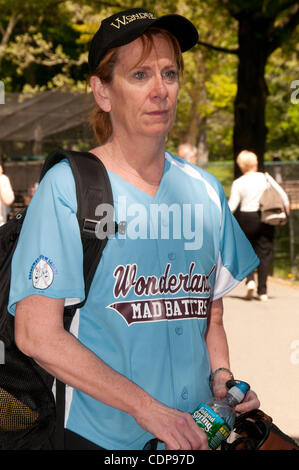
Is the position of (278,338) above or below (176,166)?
below

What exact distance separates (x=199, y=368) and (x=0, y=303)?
0.66 metres

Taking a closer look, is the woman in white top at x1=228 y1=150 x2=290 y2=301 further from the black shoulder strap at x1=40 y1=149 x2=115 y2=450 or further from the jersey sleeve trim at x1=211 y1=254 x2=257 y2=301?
the black shoulder strap at x1=40 y1=149 x2=115 y2=450

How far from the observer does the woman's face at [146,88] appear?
7.84 feet

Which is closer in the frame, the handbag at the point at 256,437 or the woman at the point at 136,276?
the woman at the point at 136,276

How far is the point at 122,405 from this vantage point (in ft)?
6.98

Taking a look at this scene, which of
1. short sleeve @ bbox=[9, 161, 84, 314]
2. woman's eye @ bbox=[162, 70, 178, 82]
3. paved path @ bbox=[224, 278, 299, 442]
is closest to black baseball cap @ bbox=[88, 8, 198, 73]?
woman's eye @ bbox=[162, 70, 178, 82]

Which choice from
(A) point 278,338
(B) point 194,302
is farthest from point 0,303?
(A) point 278,338

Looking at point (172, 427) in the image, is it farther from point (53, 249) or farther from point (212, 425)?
point (53, 249)

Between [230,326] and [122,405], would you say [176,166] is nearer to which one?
[122,405]

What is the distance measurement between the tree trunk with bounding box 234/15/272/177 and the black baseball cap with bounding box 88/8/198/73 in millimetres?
12730

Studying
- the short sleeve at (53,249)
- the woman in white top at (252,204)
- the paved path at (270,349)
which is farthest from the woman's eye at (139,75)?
the woman in white top at (252,204)

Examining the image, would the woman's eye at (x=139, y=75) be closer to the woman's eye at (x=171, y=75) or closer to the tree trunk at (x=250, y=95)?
the woman's eye at (x=171, y=75)

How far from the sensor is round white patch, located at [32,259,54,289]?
2143 millimetres

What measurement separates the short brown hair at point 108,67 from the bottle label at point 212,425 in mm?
978
